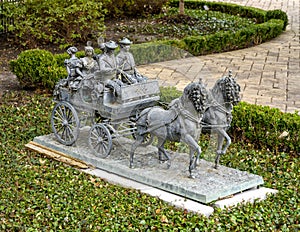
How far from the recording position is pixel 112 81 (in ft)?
24.1

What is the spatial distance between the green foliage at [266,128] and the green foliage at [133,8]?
34.7 feet

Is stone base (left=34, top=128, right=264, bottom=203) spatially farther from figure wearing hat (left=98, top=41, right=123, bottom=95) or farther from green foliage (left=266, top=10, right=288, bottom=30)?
green foliage (left=266, top=10, right=288, bottom=30)

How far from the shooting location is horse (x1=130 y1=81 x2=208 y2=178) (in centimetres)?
646

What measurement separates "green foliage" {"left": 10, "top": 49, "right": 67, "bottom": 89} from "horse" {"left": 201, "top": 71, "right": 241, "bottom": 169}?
4.75 m

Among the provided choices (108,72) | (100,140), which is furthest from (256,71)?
(100,140)

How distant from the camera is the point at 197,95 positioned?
6.39 metres

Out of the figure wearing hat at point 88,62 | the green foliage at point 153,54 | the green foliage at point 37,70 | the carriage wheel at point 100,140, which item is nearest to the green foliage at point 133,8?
the green foliage at point 37,70

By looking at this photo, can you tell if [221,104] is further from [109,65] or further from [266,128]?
[266,128]

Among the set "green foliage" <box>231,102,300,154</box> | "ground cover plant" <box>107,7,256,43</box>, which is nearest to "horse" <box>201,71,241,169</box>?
"green foliage" <box>231,102,300,154</box>

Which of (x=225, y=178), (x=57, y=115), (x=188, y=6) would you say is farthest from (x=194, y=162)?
(x=188, y=6)

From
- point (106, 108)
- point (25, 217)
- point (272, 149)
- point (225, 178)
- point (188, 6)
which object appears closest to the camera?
point (25, 217)

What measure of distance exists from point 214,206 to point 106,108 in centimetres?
187

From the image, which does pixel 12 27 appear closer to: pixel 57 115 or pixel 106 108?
→ pixel 57 115

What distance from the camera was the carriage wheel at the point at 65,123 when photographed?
780 cm
